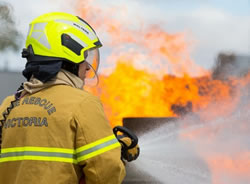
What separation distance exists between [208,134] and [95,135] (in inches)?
253

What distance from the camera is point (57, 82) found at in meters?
1.80

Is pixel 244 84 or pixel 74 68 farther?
pixel 244 84

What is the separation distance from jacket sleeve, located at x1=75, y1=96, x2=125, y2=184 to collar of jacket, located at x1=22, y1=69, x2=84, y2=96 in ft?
0.65

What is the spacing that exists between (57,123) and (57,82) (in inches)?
8.9

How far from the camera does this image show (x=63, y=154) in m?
1.65

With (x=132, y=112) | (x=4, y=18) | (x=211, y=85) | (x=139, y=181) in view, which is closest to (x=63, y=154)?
(x=139, y=181)

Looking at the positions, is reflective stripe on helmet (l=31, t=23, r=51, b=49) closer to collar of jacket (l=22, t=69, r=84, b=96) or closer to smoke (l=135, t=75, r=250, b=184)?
collar of jacket (l=22, t=69, r=84, b=96)

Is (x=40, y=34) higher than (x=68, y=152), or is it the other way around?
(x=40, y=34)

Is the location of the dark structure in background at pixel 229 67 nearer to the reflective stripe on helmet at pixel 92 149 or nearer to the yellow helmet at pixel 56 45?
the yellow helmet at pixel 56 45

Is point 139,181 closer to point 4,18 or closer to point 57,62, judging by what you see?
point 57,62

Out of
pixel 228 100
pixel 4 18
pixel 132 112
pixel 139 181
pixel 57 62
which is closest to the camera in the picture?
pixel 57 62

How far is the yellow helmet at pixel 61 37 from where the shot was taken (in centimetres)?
184

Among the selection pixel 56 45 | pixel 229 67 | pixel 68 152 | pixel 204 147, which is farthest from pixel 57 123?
pixel 229 67

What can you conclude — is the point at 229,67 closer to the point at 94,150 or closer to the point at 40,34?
the point at 40,34
